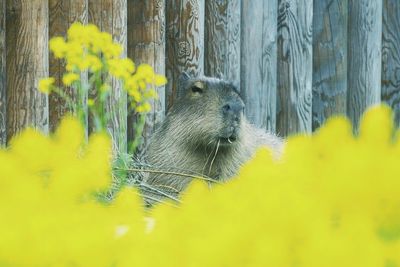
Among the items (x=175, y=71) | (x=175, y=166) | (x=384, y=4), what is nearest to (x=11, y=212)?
(x=175, y=166)

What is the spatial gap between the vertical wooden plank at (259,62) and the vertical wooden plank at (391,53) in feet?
3.13

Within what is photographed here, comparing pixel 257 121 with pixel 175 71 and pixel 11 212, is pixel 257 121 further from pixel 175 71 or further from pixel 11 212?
pixel 11 212

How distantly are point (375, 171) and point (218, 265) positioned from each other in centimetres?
16

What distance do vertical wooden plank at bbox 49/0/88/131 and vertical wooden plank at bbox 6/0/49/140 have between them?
9cm

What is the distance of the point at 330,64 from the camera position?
575 cm

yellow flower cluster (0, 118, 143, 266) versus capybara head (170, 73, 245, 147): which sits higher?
yellow flower cluster (0, 118, 143, 266)

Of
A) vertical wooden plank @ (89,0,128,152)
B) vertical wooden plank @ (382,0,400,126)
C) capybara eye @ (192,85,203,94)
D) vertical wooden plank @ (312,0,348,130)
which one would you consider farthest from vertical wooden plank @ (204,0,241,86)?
vertical wooden plank @ (382,0,400,126)

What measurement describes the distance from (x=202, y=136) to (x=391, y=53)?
2.31 m

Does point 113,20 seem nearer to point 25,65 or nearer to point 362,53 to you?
point 25,65

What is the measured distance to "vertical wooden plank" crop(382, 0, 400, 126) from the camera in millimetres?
6086

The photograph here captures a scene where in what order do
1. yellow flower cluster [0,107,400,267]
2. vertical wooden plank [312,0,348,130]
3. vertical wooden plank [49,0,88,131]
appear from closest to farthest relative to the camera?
yellow flower cluster [0,107,400,267] → vertical wooden plank [49,0,88,131] → vertical wooden plank [312,0,348,130]

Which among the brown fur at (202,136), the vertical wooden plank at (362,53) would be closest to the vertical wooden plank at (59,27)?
the brown fur at (202,136)

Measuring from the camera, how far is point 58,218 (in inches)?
28.0

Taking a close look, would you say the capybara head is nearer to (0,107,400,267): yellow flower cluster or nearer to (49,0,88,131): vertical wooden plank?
(49,0,88,131): vertical wooden plank
